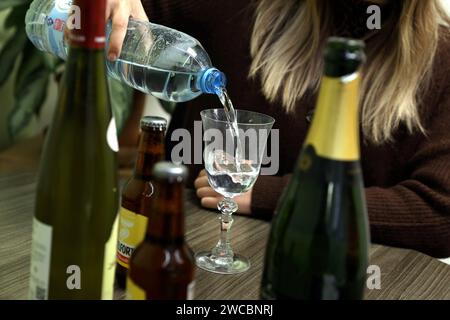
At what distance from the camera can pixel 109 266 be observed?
0.55 meters

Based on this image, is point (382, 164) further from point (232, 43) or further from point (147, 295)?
point (147, 295)

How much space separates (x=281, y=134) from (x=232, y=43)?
27 centimetres

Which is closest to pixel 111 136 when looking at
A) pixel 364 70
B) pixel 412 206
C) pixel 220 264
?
pixel 220 264

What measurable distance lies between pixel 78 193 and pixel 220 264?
293 mm

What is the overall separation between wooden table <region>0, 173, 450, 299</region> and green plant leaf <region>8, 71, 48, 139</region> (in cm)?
96

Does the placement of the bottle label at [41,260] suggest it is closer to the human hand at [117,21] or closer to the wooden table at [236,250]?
the wooden table at [236,250]

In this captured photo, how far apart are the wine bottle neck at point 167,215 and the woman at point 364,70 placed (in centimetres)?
83

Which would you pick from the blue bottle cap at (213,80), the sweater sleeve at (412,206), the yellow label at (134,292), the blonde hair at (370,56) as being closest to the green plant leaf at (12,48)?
the blonde hair at (370,56)

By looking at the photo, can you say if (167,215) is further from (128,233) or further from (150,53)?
(150,53)

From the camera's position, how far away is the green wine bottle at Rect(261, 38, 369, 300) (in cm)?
50

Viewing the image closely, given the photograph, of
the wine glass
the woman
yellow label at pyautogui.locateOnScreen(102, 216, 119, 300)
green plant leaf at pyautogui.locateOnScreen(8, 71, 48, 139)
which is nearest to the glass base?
the wine glass

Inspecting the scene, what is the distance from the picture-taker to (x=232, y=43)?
1467mm

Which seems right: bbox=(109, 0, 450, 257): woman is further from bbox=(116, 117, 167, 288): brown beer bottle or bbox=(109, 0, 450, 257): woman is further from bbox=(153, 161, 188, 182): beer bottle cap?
bbox=(153, 161, 188, 182): beer bottle cap
